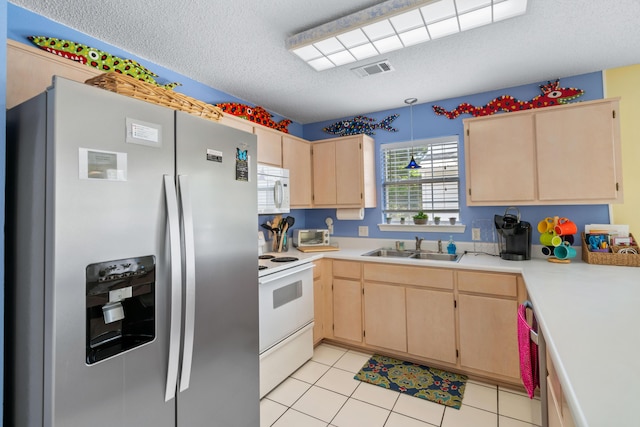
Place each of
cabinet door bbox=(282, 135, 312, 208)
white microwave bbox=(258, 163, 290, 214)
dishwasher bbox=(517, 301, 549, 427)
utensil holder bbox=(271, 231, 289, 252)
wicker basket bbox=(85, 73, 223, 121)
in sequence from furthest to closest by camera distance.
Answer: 1. utensil holder bbox=(271, 231, 289, 252)
2. cabinet door bbox=(282, 135, 312, 208)
3. white microwave bbox=(258, 163, 290, 214)
4. dishwasher bbox=(517, 301, 549, 427)
5. wicker basket bbox=(85, 73, 223, 121)

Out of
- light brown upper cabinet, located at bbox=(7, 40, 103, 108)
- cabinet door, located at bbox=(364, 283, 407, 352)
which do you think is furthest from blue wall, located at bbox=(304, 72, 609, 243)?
light brown upper cabinet, located at bbox=(7, 40, 103, 108)

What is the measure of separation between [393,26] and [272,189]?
1583 mm

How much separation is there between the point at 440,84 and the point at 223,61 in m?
1.86

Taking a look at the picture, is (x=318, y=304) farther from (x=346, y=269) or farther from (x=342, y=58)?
(x=342, y=58)

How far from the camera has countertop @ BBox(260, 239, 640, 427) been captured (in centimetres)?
73

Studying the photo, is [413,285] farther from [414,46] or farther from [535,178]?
[414,46]

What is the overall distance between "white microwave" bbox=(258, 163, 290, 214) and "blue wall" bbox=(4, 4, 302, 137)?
81 cm

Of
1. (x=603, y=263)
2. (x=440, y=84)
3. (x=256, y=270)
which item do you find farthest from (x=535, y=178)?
(x=256, y=270)

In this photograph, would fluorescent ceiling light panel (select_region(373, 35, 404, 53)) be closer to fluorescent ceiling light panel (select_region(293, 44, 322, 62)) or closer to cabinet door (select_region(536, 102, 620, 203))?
fluorescent ceiling light panel (select_region(293, 44, 322, 62))

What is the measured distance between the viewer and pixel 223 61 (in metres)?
2.28

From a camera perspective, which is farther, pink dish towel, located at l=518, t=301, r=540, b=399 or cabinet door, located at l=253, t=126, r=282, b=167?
cabinet door, located at l=253, t=126, r=282, b=167

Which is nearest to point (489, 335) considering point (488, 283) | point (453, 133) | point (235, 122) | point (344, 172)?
point (488, 283)

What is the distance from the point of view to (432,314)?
2559mm

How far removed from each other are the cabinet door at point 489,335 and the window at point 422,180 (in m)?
1.02
